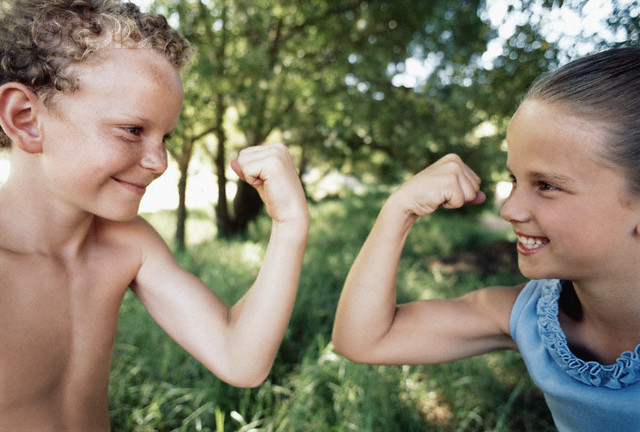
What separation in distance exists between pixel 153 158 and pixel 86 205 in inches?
8.1

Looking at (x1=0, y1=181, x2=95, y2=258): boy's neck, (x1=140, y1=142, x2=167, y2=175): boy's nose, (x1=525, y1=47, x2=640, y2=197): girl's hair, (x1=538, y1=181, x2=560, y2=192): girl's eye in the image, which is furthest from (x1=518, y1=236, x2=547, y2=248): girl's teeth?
(x1=0, y1=181, x2=95, y2=258): boy's neck

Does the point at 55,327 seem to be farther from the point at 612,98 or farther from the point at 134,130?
the point at 612,98

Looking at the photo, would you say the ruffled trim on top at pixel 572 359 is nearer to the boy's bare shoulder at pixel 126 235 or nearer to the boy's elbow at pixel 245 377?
the boy's elbow at pixel 245 377

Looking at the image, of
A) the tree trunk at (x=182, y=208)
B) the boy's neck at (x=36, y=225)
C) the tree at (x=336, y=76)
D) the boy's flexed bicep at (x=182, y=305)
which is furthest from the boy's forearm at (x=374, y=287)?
the tree trunk at (x=182, y=208)

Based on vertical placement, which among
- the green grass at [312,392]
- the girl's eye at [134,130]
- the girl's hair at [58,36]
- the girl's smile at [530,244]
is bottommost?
the green grass at [312,392]

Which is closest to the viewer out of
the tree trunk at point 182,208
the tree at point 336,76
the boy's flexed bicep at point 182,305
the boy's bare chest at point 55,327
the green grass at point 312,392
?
the boy's bare chest at point 55,327

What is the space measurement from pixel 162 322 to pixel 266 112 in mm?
5219

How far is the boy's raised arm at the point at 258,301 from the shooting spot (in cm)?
125

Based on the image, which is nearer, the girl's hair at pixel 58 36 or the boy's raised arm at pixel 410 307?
the girl's hair at pixel 58 36

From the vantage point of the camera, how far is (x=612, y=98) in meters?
1.18

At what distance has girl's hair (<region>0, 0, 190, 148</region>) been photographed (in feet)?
3.86

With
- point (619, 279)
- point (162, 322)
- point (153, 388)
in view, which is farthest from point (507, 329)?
point (153, 388)

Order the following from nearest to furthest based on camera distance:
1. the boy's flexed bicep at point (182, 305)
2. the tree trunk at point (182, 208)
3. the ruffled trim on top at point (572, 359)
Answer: the ruffled trim on top at point (572, 359) → the boy's flexed bicep at point (182, 305) → the tree trunk at point (182, 208)

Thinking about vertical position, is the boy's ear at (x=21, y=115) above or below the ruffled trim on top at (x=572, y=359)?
above
